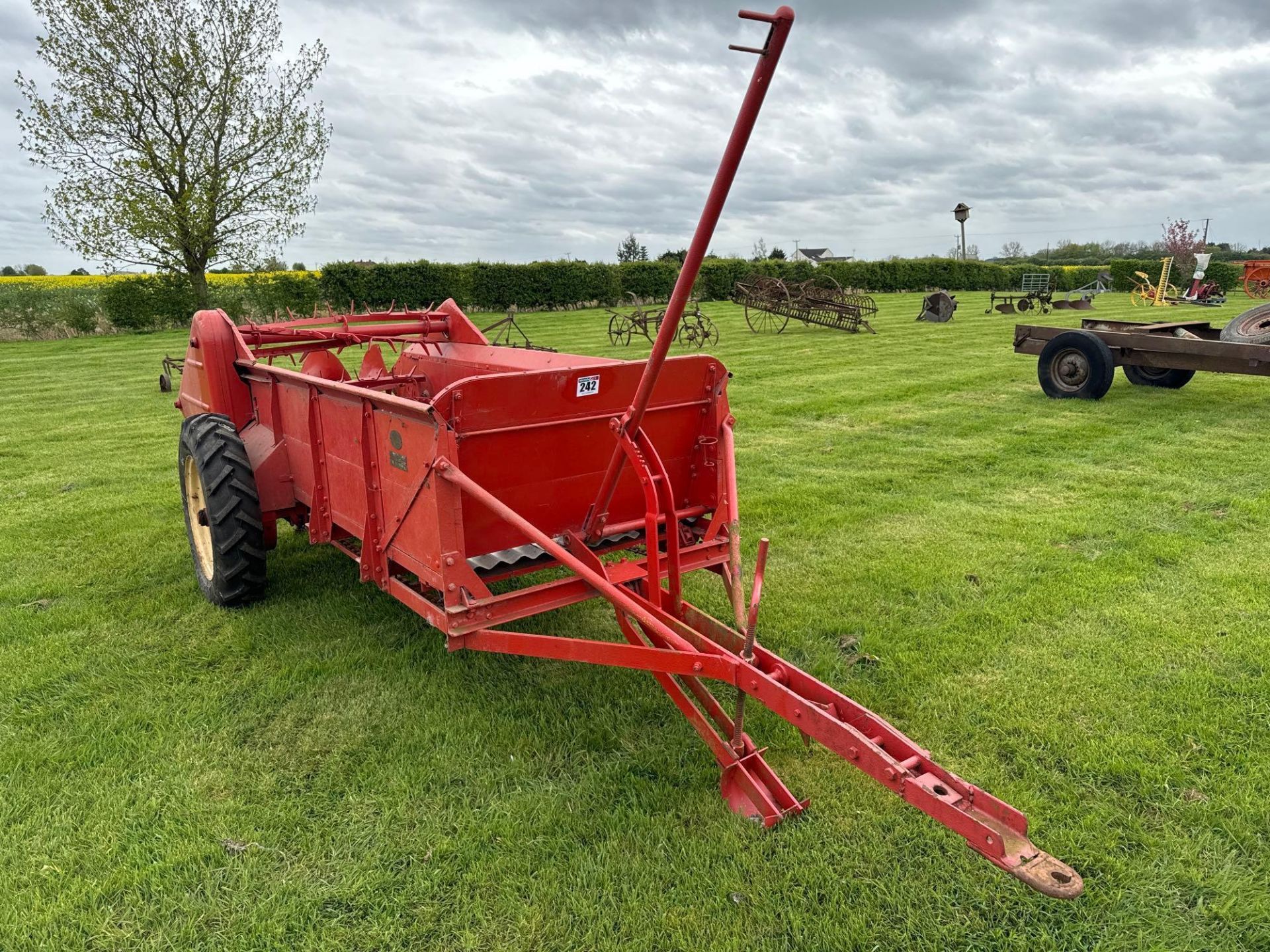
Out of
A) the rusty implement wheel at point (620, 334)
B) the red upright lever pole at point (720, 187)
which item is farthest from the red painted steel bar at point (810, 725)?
the rusty implement wheel at point (620, 334)

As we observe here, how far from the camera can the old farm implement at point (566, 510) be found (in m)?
2.23

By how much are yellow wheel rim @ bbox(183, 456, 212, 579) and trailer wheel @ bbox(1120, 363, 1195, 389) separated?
391 inches

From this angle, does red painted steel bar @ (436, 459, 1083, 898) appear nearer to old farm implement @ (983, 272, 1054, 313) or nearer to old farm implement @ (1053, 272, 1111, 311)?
old farm implement @ (983, 272, 1054, 313)

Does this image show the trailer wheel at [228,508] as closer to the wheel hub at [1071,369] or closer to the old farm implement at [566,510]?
the old farm implement at [566,510]

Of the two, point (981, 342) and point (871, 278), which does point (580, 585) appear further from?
point (871, 278)

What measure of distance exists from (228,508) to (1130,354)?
929 cm

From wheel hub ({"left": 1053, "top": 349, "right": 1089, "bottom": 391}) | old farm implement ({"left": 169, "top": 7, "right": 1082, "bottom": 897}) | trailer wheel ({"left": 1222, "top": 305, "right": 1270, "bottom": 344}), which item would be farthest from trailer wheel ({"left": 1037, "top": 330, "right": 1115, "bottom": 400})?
old farm implement ({"left": 169, "top": 7, "right": 1082, "bottom": 897})

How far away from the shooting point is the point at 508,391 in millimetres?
3002

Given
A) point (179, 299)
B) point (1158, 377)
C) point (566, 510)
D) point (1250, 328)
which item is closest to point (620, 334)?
point (1158, 377)

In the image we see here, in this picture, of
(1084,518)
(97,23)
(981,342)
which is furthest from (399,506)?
(97,23)

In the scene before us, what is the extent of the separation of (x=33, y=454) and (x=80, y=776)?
23.5ft

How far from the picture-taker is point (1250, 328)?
8.84 metres

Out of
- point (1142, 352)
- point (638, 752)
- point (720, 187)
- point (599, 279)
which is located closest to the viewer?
point (720, 187)

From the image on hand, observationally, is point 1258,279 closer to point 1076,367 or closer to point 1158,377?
point 1158,377
